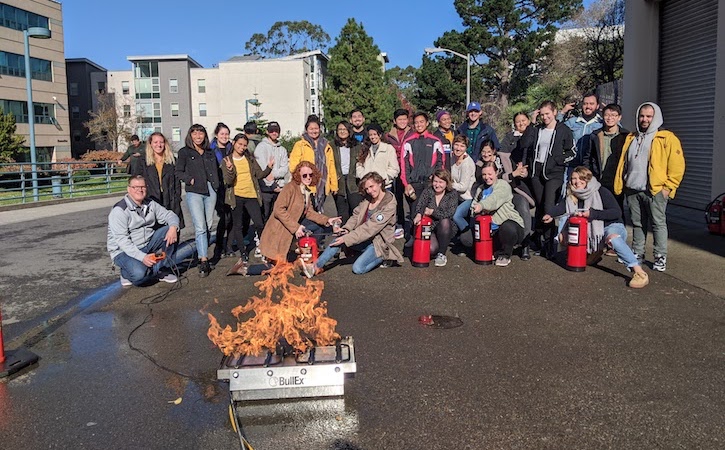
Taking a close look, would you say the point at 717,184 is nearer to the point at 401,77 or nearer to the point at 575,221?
the point at 575,221

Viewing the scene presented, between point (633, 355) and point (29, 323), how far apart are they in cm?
569

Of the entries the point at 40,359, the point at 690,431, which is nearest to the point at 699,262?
the point at 690,431

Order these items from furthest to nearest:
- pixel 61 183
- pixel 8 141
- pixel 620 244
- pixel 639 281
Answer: pixel 8 141 → pixel 61 183 → pixel 620 244 → pixel 639 281

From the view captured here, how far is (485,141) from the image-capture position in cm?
902

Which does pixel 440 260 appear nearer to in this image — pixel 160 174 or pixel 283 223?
pixel 283 223

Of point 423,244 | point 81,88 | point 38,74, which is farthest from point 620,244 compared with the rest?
point 81,88

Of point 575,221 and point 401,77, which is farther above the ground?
point 401,77

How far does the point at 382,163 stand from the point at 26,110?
5042 centimetres

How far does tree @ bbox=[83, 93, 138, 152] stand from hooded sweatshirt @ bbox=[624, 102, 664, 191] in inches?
2121

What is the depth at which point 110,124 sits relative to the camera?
2235 inches

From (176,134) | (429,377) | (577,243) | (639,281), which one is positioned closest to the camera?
(429,377)

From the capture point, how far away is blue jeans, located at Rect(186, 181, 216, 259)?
7902 mm

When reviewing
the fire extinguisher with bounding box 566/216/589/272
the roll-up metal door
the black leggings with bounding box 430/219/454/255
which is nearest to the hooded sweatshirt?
the fire extinguisher with bounding box 566/216/589/272

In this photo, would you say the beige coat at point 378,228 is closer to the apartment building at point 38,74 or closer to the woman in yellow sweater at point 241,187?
the woman in yellow sweater at point 241,187
